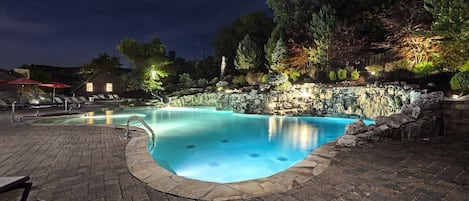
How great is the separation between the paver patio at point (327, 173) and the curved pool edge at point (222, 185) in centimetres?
11

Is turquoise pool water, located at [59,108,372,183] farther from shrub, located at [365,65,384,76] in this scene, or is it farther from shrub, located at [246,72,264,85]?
shrub, located at [246,72,264,85]

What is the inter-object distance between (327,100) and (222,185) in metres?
11.8

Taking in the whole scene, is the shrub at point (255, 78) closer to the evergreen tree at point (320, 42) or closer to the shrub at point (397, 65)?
the evergreen tree at point (320, 42)

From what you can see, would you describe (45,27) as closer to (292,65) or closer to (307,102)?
(292,65)

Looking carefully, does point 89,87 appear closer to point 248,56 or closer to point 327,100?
point 248,56

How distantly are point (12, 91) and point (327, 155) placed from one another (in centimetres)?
2991

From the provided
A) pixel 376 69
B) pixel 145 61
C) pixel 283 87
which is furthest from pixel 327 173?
pixel 145 61

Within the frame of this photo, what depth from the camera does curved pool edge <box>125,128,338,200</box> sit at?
253 cm

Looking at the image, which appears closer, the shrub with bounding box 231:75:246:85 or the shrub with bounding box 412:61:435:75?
the shrub with bounding box 412:61:435:75

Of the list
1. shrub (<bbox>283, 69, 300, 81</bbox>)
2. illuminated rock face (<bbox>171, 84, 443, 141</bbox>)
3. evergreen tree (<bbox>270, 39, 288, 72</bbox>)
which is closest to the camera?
illuminated rock face (<bbox>171, 84, 443, 141</bbox>)

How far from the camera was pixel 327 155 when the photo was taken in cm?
381

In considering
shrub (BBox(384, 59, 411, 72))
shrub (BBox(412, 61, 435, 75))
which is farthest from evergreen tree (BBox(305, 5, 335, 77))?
shrub (BBox(412, 61, 435, 75))

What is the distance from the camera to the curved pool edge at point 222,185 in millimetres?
2525

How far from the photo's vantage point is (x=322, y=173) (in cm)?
305
